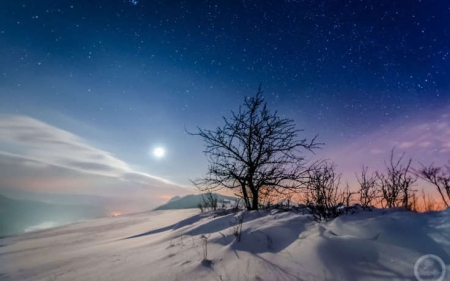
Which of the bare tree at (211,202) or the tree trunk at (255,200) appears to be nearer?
the tree trunk at (255,200)

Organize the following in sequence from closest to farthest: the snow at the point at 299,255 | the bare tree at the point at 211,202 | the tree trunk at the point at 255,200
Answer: the snow at the point at 299,255 → the tree trunk at the point at 255,200 → the bare tree at the point at 211,202

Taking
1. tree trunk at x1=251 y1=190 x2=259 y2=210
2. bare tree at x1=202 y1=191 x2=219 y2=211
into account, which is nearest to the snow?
tree trunk at x1=251 y1=190 x2=259 y2=210

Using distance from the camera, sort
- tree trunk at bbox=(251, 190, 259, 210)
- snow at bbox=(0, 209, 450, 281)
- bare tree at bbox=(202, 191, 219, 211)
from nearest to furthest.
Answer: snow at bbox=(0, 209, 450, 281)
tree trunk at bbox=(251, 190, 259, 210)
bare tree at bbox=(202, 191, 219, 211)

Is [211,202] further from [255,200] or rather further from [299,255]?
[299,255]

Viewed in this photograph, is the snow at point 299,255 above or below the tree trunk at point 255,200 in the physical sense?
below

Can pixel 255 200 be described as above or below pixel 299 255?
above

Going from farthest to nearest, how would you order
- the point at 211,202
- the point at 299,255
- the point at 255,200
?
the point at 211,202, the point at 255,200, the point at 299,255

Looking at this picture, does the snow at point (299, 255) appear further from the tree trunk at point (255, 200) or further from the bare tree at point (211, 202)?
the bare tree at point (211, 202)

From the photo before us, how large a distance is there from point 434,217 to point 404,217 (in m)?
0.30

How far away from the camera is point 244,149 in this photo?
7.36m

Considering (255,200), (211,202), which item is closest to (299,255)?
(255,200)

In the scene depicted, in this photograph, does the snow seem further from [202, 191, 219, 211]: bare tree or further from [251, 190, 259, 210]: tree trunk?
[202, 191, 219, 211]: bare tree

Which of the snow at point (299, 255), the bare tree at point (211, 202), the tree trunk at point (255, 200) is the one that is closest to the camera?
the snow at point (299, 255)

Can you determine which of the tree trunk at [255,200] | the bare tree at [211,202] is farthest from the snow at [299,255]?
the bare tree at [211,202]
